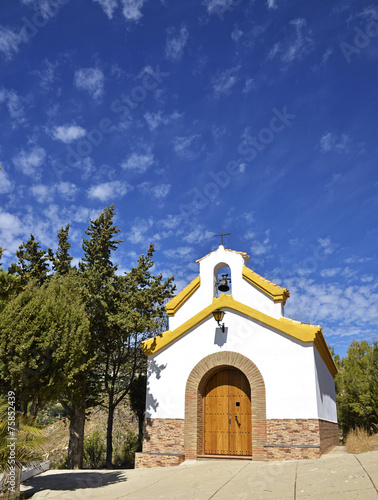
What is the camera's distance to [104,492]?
28.1 ft

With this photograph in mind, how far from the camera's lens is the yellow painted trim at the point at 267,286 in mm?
12743

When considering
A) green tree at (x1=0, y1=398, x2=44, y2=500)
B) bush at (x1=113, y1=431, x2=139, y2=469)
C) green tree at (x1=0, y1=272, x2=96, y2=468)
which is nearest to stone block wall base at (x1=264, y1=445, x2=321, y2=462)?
green tree at (x1=0, y1=272, x2=96, y2=468)

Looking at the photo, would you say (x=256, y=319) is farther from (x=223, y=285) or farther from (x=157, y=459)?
(x=157, y=459)

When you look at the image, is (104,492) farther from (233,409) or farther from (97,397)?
(97,397)

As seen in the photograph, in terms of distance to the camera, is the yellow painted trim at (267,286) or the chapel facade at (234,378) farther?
the yellow painted trim at (267,286)

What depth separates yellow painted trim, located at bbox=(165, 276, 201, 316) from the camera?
13930mm

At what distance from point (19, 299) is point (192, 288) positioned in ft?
21.1

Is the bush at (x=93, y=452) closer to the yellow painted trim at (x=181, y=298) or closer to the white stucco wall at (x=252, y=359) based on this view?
the white stucco wall at (x=252, y=359)

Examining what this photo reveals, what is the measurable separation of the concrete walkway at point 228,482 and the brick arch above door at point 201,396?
0.83m

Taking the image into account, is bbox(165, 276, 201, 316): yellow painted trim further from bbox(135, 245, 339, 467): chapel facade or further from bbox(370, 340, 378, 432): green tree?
bbox(370, 340, 378, 432): green tree

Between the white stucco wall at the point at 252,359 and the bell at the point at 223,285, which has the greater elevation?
the bell at the point at 223,285

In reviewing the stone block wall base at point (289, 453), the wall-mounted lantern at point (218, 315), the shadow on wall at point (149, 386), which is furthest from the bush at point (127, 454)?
the wall-mounted lantern at point (218, 315)

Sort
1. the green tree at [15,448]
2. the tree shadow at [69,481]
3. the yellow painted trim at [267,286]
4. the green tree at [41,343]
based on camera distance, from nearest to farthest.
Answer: the green tree at [15,448]
the green tree at [41,343]
the tree shadow at [69,481]
the yellow painted trim at [267,286]

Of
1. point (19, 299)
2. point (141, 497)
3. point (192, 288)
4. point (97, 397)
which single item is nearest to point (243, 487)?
point (141, 497)
